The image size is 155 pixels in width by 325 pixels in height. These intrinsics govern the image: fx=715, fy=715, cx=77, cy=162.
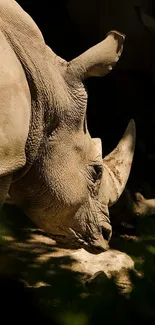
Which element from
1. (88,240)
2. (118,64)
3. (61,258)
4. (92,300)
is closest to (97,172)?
(88,240)

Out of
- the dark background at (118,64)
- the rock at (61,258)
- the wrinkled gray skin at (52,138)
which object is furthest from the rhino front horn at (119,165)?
the dark background at (118,64)

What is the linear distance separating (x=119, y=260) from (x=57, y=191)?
2.30m

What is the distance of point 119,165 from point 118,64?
13.5 ft

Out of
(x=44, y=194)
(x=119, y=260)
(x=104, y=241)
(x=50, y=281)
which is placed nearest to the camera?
(x=50, y=281)

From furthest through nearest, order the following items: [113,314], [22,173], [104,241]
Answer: [104,241]
[22,173]
[113,314]

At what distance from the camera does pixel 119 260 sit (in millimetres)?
5250

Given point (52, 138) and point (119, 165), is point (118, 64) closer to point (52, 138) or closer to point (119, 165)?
point (119, 165)

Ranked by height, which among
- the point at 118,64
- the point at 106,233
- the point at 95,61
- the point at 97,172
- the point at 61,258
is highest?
the point at 95,61

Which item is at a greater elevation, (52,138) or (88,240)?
(52,138)

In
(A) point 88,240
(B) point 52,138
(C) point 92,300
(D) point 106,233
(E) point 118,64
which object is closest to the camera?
(C) point 92,300

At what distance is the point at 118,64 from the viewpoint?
7613 mm

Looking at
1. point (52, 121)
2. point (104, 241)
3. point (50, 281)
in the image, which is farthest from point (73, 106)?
point (50, 281)

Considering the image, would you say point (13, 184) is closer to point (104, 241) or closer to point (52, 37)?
point (104, 241)

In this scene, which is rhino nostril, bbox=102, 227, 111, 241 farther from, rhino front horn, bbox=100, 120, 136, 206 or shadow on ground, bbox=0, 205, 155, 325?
shadow on ground, bbox=0, 205, 155, 325
